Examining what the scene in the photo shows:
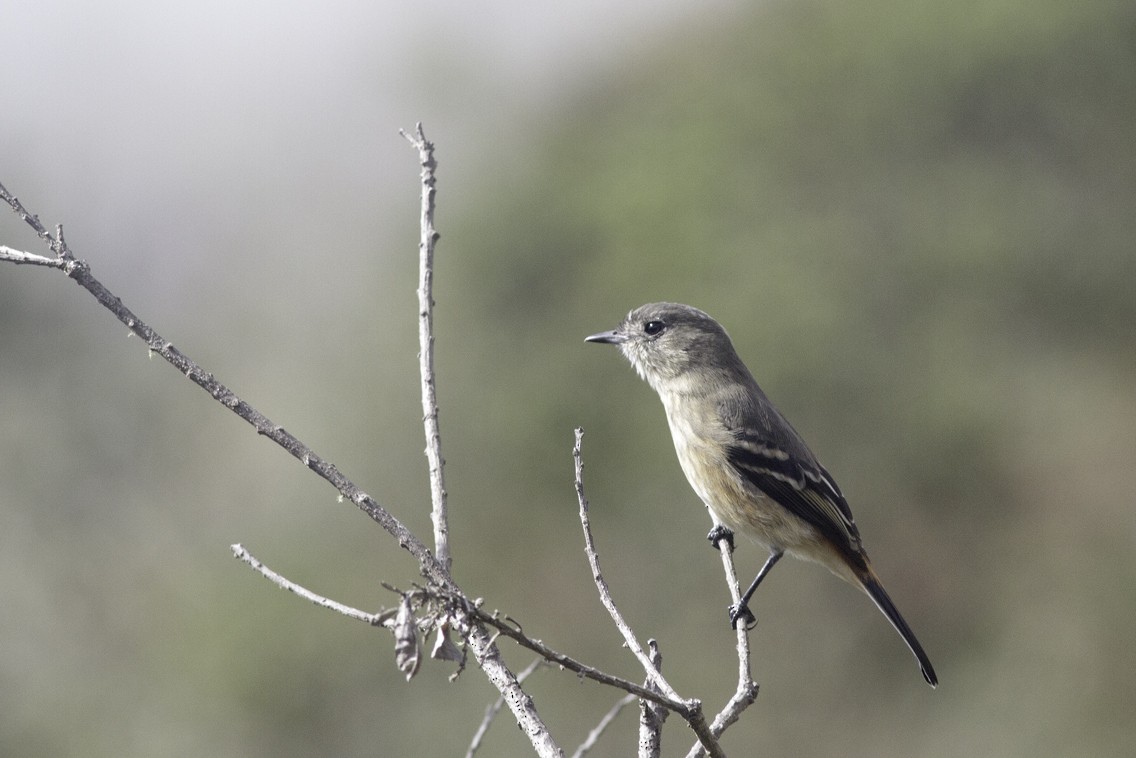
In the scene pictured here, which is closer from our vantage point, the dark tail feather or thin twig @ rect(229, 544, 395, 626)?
thin twig @ rect(229, 544, 395, 626)

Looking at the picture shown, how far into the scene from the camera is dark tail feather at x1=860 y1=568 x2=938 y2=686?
514 centimetres

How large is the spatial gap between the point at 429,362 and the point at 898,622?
10.2 feet

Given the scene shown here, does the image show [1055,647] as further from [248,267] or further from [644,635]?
[248,267]

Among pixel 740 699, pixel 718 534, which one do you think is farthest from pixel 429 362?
pixel 718 534

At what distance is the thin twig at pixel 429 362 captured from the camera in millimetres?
2969

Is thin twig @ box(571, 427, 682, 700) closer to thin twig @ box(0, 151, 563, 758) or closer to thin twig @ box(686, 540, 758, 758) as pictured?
thin twig @ box(686, 540, 758, 758)

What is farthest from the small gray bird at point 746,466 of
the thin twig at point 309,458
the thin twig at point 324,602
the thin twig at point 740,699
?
the thin twig at point 324,602

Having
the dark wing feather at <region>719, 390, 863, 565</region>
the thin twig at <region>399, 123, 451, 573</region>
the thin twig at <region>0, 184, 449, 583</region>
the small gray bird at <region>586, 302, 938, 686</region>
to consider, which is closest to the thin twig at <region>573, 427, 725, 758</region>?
the thin twig at <region>399, 123, 451, 573</region>

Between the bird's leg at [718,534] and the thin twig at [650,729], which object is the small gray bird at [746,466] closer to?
the bird's leg at [718,534]

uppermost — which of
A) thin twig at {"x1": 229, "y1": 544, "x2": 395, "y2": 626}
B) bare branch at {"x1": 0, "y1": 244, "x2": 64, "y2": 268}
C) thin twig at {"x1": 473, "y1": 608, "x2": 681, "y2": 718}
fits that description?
bare branch at {"x1": 0, "y1": 244, "x2": 64, "y2": 268}

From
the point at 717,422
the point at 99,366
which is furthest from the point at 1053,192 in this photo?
the point at 99,366

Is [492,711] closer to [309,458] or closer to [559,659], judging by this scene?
[309,458]

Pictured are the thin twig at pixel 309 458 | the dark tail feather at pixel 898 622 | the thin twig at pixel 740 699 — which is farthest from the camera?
the dark tail feather at pixel 898 622

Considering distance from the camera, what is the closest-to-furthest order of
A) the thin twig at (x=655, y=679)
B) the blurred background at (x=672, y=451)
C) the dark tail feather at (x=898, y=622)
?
the thin twig at (x=655, y=679) < the dark tail feather at (x=898, y=622) < the blurred background at (x=672, y=451)
